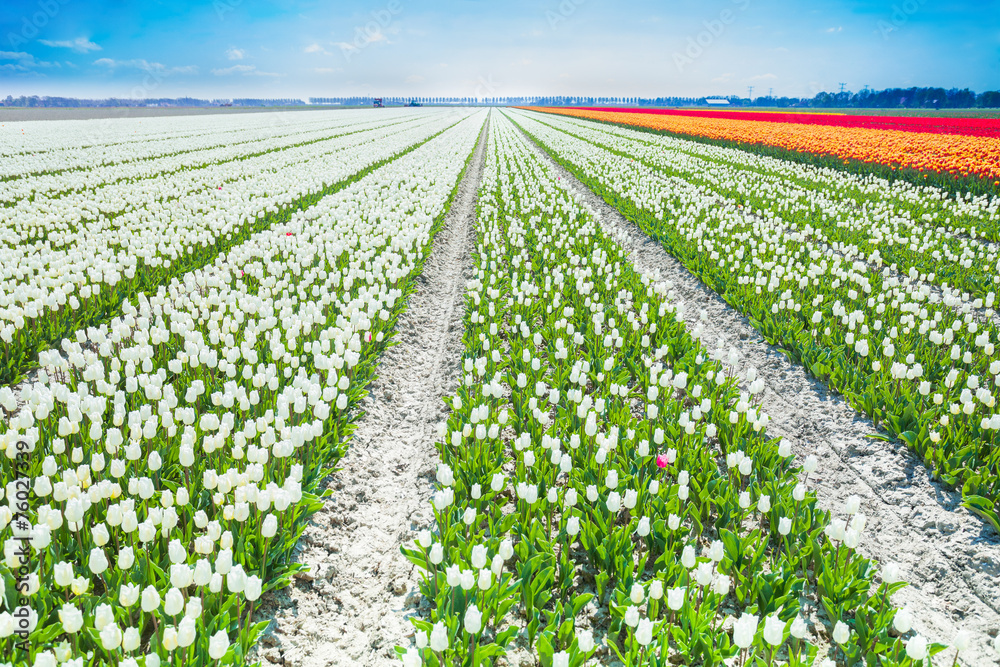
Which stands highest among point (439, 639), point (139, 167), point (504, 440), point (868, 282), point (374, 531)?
point (139, 167)

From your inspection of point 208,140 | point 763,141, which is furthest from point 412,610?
point 208,140

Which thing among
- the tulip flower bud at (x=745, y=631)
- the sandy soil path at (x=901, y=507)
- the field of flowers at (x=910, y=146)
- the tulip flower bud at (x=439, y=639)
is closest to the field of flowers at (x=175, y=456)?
the tulip flower bud at (x=439, y=639)

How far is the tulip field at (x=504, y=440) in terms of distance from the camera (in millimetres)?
2734

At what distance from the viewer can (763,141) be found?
89.5ft

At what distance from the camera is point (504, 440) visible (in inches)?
190

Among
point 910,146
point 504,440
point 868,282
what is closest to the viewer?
point 504,440

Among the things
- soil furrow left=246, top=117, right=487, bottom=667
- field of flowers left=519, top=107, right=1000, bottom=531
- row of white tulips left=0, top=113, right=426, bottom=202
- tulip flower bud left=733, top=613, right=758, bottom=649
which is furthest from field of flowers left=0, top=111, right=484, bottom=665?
row of white tulips left=0, top=113, right=426, bottom=202

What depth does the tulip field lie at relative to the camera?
273cm

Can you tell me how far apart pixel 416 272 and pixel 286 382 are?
428 cm

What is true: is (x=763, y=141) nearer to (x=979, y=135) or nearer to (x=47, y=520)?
(x=979, y=135)
